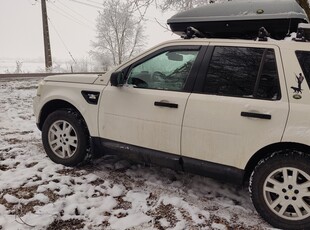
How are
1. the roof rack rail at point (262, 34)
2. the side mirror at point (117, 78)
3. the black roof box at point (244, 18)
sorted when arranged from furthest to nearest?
the side mirror at point (117, 78) < the black roof box at point (244, 18) < the roof rack rail at point (262, 34)

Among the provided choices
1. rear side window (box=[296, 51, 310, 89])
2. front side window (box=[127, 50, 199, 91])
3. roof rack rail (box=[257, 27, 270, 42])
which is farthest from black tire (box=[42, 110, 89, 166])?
rear side window (box=[296, 51, 310, 89])

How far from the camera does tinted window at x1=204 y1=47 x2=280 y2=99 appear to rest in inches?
119

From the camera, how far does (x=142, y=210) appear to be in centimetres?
330

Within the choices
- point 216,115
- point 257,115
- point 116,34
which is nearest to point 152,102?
point 216,115

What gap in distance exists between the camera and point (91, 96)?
4.00 metres

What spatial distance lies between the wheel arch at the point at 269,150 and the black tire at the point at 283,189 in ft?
0.20

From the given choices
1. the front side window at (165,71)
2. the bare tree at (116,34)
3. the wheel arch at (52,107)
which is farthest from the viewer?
the bare tree at (116,34)

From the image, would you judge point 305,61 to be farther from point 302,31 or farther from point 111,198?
point 111,198

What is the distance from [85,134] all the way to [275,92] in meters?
2.37

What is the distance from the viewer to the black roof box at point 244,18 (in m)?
3.31

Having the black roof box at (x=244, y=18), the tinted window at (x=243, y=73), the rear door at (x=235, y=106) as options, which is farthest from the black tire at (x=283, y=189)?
the black roof box at (x=244, y=18)

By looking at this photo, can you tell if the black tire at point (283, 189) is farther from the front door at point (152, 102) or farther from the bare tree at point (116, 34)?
the bare tree at point (116, 34)

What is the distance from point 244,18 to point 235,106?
40.6 inches

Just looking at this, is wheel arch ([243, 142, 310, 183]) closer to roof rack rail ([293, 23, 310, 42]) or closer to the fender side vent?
roof rack rail ([293, 23, 310, 42])
